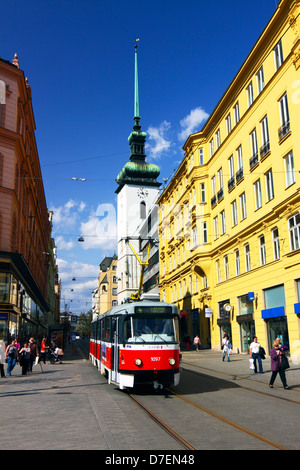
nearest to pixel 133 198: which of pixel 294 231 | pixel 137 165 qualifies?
pixel 137 165

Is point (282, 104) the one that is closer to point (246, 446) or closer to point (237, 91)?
point (237, 91)

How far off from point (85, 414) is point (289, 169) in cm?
1879

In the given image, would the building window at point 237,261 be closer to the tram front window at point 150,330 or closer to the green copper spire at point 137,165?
the tram front window at point 150,330

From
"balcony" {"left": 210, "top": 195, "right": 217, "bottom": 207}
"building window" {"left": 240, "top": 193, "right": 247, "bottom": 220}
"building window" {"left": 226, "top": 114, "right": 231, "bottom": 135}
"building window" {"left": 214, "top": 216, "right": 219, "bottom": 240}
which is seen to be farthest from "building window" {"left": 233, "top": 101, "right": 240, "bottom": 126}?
"building window" {"left": 214, "top": 216, "right": 219, "bottom": 240}

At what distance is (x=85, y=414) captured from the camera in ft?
33.9

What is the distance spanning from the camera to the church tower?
96.2 meters

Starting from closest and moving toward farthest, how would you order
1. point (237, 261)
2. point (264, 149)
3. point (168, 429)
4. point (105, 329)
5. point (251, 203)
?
point (168, 429) < point (105, 329) < point (264, 149) < point (251, 203) < point (237, 261)

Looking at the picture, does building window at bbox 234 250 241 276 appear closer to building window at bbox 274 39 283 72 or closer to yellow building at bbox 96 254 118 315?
building window at bbox 274 39 283 72

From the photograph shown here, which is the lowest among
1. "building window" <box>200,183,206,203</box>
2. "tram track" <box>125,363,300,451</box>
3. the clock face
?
"tram track" <box>125,363,300,451</box>

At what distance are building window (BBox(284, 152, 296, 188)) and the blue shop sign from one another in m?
6.90

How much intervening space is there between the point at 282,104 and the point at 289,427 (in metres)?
20.9

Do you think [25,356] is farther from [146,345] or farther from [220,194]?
[220,194]

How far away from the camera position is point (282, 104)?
84.5 ft
